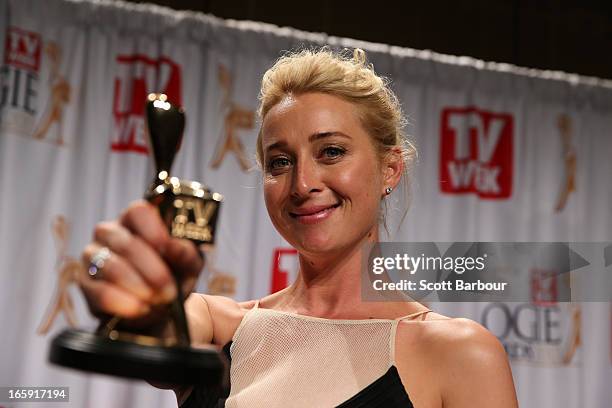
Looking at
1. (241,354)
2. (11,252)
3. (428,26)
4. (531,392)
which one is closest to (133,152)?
(11,252)

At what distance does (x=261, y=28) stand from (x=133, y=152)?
0.51m

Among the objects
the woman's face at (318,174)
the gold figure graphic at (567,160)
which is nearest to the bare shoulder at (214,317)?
the woman's face at (318,174)

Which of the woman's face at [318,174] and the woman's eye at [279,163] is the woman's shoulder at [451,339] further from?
the woman's eye at [279,163]

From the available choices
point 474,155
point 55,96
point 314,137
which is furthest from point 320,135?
point 474,155

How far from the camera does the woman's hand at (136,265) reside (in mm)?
521

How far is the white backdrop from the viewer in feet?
6.47

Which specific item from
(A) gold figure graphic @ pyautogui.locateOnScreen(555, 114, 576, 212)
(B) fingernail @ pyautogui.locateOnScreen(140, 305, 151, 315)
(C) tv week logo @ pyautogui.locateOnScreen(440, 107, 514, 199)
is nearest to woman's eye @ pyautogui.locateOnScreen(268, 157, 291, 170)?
(B) fingernail @ pyautogui.locateOnScreen(140, 305, 151, 315)

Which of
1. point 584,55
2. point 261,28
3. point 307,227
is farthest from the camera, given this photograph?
point 584,55

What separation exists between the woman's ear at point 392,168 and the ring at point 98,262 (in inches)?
23.0

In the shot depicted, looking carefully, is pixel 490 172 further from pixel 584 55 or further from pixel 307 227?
pixel 307 227

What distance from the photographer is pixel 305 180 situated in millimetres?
947

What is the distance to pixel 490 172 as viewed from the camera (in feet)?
7.55

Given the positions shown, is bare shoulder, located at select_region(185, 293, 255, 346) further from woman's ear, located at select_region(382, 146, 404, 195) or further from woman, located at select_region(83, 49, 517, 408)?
woman's ear, located at select_region(382, 146, 404, 195)

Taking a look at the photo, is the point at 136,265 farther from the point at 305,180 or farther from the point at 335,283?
the point at 335,283
